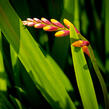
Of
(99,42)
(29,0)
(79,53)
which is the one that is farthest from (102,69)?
(29,0)

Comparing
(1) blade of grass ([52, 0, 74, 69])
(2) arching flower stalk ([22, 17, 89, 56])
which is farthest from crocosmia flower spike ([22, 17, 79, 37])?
(1) blade of grass ([52, 0, 74, 69])

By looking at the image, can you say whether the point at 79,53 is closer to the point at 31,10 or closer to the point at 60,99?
the point at 60,99

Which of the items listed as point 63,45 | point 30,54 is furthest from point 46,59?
point 63,45

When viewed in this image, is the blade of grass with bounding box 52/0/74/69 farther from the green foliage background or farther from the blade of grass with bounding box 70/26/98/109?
the blade of grass with bounding box 70/26/98/109

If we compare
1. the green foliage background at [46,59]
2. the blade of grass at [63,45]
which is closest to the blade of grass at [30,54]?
the green foliage background at [46,59]

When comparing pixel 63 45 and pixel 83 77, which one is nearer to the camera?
pixel 83 77

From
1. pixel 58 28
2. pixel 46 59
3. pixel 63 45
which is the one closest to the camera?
pixel 58 28

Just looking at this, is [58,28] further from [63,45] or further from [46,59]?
[63,45]
